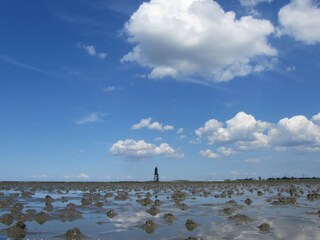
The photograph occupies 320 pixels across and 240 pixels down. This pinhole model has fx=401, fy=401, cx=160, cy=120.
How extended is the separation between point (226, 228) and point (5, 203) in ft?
64.3

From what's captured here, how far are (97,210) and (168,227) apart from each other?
9546 mm

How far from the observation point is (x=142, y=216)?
81.6 feet

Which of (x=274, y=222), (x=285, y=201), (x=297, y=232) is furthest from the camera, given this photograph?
(x=285, y=201)

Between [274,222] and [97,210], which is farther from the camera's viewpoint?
[97,210]

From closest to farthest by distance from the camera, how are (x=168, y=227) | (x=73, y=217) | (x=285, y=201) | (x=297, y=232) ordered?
(x=297, y=232), (x=168, y=227), (x=73, y=217), (x=285, y=201)

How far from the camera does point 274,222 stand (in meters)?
22.1

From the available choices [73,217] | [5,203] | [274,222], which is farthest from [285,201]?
[5,203]

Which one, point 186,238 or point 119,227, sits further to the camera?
point 119,227

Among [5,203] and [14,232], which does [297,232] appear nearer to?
[14,232]

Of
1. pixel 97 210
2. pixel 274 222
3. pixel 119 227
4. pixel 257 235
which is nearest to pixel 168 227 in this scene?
pixel 119 227

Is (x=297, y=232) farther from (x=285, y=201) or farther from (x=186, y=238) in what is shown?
(x=285, y=201)

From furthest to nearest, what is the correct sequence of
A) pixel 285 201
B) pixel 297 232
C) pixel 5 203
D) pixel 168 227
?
1. pixel 285 201
2. pixel 5 203
3. pixel 168 227
4. pixel 297 232

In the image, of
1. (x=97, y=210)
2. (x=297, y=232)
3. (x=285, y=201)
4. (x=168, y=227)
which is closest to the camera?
(x=297, y=232)

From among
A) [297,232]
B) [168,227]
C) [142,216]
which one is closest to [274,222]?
[297,232]
